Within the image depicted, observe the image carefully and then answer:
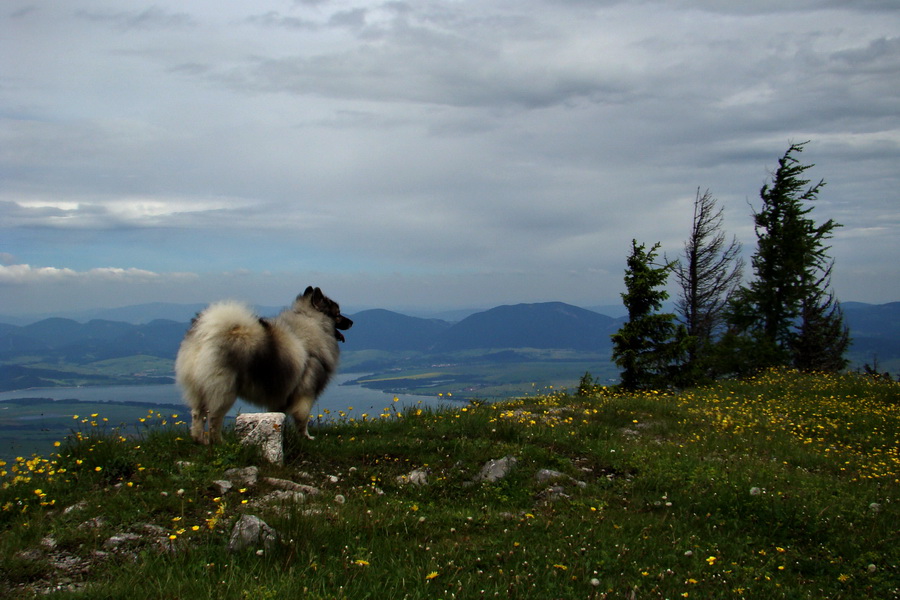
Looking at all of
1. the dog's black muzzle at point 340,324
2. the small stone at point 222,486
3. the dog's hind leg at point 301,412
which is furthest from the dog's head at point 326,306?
the small stone at point 222,486

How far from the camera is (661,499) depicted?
8.18 meters

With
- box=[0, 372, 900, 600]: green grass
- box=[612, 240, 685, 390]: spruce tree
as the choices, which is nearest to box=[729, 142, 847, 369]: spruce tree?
box=[612, 240, 685, 390]: spruce tree

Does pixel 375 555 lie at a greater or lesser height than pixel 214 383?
lesser

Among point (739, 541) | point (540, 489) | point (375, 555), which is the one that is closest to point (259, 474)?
point (375, 555)

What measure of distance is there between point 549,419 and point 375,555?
24.9ft

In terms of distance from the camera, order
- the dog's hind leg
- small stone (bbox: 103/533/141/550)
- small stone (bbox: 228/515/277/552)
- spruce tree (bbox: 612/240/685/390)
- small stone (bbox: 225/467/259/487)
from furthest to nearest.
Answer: spruce tree (bbox: 612/240/685/390)
the dog's hind leg
small stone (bbox: 225/467/259/487)
small stone (bbox: 103/533/141/550)
small stone (bbox: 228/515/277/552)

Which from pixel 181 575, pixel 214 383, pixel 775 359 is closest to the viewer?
pixel 181 575

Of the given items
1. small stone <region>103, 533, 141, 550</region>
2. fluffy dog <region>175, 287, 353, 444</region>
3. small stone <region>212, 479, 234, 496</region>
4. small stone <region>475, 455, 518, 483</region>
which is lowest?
small stone <region>475, 455, 518, 483</region>

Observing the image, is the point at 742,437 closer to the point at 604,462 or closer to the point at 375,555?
the point at 604,462

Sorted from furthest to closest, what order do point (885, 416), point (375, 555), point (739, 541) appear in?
point (885, 416) < point (739, 541) < point (375, 555)

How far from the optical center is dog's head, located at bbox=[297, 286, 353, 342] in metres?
12.5

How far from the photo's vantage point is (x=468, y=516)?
7109 mm

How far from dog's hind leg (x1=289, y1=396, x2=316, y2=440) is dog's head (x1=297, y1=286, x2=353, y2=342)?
2004mm

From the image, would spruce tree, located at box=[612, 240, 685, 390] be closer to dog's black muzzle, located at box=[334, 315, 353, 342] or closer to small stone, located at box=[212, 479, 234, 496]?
dog's black muzzle, located at box=[334, 315, 353, 342]
